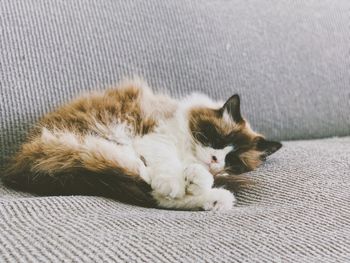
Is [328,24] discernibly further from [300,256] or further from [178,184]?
[300,256]

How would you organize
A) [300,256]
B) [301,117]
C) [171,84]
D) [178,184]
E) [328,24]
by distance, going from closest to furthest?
[300,256]
[178,184]
[171,84]
[301,117]
[328,24]

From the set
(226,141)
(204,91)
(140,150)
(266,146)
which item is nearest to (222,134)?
(226,141)

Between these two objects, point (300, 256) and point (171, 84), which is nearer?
point (300, 256)

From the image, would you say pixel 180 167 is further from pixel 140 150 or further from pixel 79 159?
pixel 79 159

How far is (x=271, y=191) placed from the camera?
126 cm

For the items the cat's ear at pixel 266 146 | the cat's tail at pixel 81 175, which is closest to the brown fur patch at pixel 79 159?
the cat's tail at pixel 81 175

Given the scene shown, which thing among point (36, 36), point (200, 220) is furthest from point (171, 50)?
point (200, 220)

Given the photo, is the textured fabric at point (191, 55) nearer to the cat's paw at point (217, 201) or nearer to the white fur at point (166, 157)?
the white fur at point (166, 157)

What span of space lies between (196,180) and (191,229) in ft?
0.80

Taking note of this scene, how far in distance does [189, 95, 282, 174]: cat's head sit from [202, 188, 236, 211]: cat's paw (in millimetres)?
195

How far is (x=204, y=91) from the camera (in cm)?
183

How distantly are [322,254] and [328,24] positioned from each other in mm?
1452

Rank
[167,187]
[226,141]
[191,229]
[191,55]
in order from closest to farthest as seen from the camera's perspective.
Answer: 1. [191,229]
2. [167,187]
3. [226,141]
4. [191,55]

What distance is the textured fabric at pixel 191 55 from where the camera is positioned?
1.56 m
